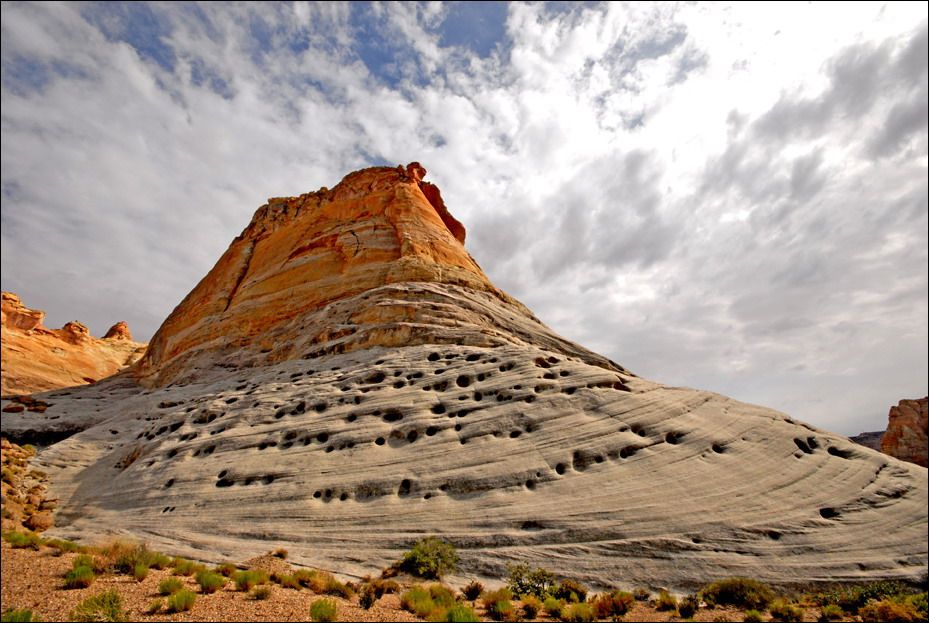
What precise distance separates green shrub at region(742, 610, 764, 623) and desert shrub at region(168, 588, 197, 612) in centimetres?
1074

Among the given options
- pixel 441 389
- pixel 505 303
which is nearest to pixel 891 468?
pixel 441 389

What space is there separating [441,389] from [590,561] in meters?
10.2

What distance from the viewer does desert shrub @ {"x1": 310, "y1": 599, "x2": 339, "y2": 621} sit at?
30.4 feet

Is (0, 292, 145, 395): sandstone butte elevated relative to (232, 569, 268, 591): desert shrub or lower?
elevated

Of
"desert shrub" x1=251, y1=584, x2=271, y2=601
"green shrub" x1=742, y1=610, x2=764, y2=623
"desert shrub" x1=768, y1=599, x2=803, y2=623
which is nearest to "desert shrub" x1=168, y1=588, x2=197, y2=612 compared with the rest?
"desert shrub" x1=251, y1=584, x2=271, y2=601

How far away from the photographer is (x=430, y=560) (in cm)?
1242

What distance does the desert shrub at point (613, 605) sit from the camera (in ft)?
34.4

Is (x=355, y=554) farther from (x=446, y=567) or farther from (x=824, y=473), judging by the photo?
(x=824, y=473)

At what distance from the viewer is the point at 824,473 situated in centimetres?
1470

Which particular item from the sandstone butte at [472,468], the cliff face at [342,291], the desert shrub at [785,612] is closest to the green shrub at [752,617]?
the desert shrub at [785,612]

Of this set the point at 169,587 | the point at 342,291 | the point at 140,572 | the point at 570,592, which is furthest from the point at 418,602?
the point at 342,291

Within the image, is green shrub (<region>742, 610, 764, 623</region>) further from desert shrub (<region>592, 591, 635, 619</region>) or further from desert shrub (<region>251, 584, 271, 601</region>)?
desert shrub (<region>251, 584, 271, 601</region>)

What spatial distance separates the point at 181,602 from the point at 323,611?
2657 millimetres

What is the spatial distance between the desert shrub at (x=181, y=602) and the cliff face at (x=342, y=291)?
58.7 ft
